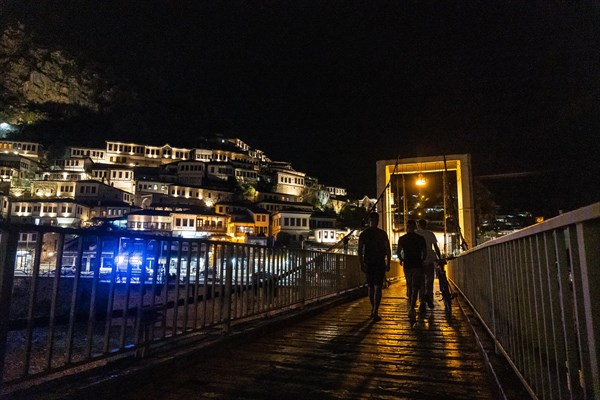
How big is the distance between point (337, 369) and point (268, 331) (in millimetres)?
1903

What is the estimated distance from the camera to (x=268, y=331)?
17.8 ft

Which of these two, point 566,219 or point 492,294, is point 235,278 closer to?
point 492,294

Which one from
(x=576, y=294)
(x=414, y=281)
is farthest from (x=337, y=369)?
(x=414, y=281)

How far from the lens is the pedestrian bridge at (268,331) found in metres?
1.77

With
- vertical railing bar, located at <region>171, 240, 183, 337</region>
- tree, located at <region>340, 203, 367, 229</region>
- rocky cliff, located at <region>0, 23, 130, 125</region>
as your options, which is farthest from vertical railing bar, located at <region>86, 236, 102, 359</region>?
rocky cliff, located at <region>0, 23, 130, 125</region>

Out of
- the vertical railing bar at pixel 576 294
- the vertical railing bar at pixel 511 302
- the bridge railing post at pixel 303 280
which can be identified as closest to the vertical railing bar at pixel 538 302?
the vertical railing bar at pixel 576 294

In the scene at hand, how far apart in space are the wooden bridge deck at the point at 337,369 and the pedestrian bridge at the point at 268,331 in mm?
21

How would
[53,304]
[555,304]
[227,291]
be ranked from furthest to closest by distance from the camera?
[227,291], [53,304], [555,304]

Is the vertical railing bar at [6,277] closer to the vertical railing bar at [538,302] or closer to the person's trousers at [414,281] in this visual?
the vertical railing bar at [538,302]

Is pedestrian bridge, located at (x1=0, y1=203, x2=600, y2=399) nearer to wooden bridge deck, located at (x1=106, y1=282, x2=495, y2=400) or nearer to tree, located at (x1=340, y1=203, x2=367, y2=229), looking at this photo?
wooden bridge deck, located at (x1=106, y1=282, x2=495, y2=400)

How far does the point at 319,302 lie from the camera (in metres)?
8.12

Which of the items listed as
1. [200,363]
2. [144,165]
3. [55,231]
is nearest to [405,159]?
[200,363]

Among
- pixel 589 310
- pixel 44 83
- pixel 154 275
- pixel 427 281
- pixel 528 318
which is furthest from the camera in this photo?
pixel 44 83

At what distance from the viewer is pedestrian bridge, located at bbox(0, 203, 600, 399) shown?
1.77 m
